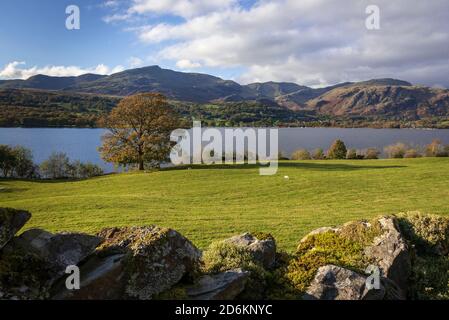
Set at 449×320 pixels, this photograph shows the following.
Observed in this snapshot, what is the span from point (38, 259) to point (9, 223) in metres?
0.74

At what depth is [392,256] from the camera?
24.8 feet

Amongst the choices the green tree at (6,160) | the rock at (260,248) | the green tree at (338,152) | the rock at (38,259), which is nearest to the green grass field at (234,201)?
the rock at (260,248)

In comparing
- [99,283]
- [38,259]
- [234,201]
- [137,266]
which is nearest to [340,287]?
[137,266]

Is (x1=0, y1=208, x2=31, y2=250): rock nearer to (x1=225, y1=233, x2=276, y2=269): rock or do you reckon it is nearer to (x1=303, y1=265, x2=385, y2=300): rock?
(x1=225, y1=233, x2=276, y2=269): rock

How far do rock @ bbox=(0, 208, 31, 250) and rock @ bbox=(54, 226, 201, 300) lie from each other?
116 cm

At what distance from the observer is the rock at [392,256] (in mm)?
7436

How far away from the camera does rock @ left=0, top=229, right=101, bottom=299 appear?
5.30 metres

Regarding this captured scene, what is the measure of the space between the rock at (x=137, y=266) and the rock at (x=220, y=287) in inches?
13.4

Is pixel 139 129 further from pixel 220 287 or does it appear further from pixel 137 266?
pixel 220 287

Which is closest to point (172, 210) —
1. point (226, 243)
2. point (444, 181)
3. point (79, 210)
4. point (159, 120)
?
point (79, 210)

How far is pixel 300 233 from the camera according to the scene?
54.4ft

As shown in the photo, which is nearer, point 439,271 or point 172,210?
point 439,271
